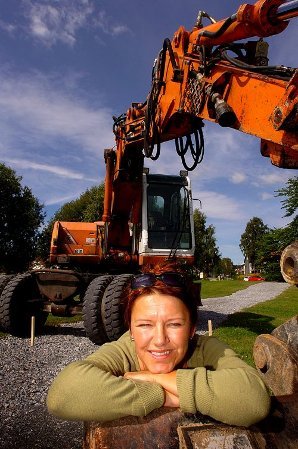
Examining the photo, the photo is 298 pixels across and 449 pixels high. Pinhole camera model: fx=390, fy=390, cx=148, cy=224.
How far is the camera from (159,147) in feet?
20.4

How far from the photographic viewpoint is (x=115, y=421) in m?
1.41

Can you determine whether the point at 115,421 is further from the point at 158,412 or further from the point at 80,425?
the point at 80,425

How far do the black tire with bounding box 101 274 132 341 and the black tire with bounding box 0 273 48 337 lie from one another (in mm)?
2310

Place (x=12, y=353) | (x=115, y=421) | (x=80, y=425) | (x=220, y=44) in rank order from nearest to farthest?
(x=115, y=421) → (x=80, y=425) → (x=220, y=44) → (x=12, y=353)

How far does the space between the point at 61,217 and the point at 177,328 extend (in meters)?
48.4

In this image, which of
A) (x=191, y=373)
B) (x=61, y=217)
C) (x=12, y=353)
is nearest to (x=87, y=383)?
(x=191, y=373)

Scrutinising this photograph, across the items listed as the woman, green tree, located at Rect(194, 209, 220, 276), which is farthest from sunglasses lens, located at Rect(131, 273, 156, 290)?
green tree, located at Rect(194, 209, 220, 276)

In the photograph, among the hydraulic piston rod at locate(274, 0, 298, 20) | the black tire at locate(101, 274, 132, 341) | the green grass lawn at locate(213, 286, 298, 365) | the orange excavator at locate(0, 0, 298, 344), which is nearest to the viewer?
the hydraulic piston rod at locate(274, 0, 298, 20)

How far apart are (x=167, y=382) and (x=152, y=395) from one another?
0.27ft

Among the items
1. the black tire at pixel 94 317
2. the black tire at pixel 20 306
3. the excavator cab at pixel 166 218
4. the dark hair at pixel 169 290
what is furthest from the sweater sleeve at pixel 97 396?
the black tire at pixel 20 306

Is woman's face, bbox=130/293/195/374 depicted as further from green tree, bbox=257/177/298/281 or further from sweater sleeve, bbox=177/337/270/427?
green tree, bbox=257/177/298/281

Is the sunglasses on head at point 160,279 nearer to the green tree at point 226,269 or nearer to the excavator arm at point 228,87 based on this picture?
the excavator arm at point 228,87

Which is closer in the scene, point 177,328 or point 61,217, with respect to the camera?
point 177,328

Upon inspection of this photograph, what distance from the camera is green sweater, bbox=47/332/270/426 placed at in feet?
4.62
